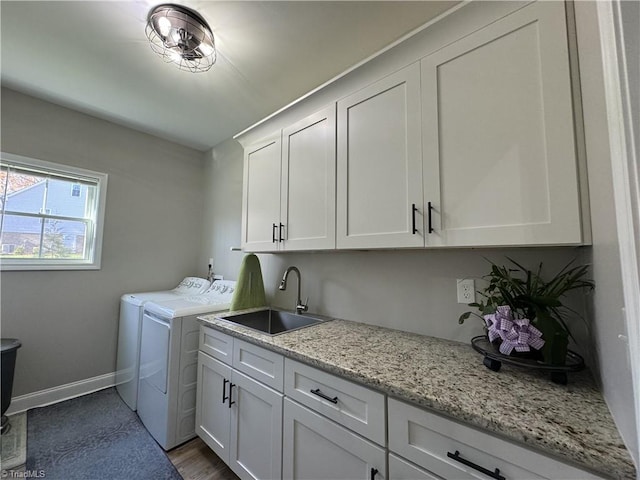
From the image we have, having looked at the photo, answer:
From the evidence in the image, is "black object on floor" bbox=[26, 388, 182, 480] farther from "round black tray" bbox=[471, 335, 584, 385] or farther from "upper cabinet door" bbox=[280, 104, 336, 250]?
"round black tray" bbox=[471, 335, 584, 385]

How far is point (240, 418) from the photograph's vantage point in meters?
1.43

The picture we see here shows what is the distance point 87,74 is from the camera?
195 centimetres

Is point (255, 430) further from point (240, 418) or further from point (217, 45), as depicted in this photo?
point (217, 45)

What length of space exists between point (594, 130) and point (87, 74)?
9.62 ft

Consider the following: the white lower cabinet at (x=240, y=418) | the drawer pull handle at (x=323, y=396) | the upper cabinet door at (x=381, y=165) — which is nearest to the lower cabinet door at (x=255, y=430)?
the white lower cabinet at (x=240, y=418)

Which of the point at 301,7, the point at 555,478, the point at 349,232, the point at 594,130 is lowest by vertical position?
the point at 555,478

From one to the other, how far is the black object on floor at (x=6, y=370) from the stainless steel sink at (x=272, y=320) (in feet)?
4.96

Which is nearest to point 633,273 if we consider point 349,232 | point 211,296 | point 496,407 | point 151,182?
point 496,407

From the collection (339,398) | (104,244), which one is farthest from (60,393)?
(339,398)

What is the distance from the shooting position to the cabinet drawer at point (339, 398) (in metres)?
0.90

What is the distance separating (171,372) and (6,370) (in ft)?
3.94

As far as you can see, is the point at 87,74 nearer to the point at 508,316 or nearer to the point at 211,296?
the point at 211,296

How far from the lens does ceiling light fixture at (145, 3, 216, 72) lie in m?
1.37

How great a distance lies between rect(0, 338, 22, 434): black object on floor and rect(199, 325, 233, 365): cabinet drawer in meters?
1.36
